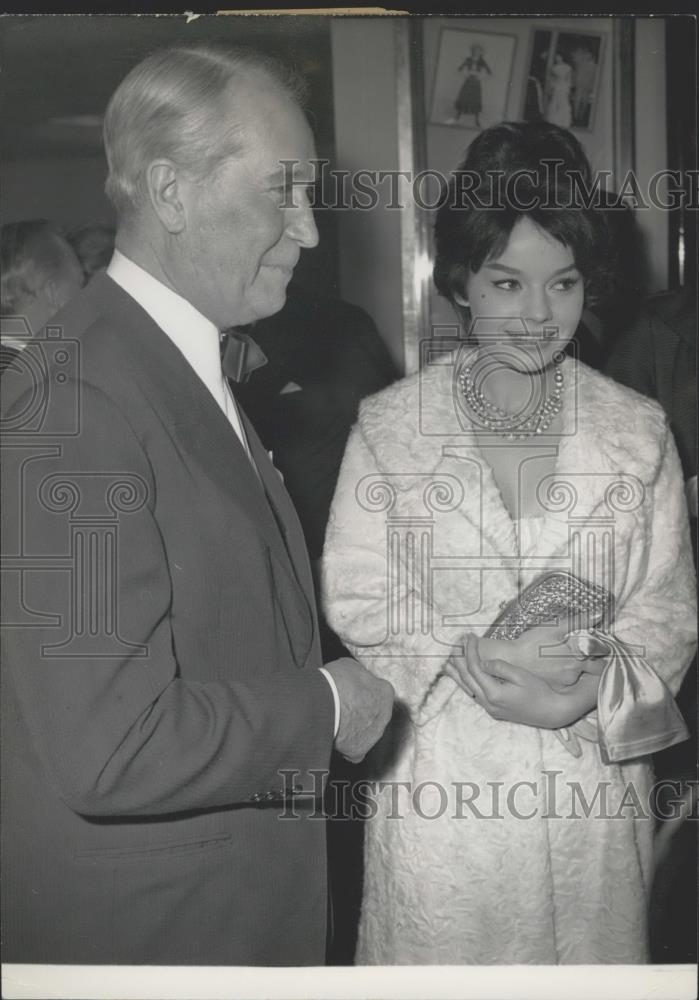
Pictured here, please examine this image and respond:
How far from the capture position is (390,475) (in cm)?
125

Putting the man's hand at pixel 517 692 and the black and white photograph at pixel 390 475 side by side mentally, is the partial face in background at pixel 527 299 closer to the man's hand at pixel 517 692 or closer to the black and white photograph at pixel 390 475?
the black and white photograph at pixel 390 475

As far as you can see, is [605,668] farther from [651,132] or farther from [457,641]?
[651,132]

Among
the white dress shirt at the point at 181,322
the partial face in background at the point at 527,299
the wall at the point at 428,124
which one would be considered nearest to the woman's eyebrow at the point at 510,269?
the partial face in background at the point at 527,299

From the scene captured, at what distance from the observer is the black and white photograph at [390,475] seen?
109 cm

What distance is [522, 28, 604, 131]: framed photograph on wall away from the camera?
4.22 ft

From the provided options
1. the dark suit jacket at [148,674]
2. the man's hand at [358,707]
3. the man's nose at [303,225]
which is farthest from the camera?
the man's nose at [303,225]

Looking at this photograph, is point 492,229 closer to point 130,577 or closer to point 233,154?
point 233,154

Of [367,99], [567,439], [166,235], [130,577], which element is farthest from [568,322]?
[130,577]

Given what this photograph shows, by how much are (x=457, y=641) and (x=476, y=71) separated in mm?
692

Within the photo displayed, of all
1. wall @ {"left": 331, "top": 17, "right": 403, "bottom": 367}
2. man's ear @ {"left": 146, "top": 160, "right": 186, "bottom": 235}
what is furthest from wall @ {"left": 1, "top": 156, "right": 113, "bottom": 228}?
wall @ {"left": 331, "top": 17, "right": 403, "bottom": 367}

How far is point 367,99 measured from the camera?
1316 mm

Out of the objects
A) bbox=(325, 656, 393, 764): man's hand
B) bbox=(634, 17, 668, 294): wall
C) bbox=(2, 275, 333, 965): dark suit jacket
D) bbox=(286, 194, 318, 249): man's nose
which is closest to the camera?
bbox=(2, 275, 333, 965): dark suit jacket

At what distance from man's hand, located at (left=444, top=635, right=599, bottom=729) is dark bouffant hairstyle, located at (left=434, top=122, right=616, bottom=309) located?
0.45m

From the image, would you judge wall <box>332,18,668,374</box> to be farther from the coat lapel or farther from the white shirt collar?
the white shirt collar
